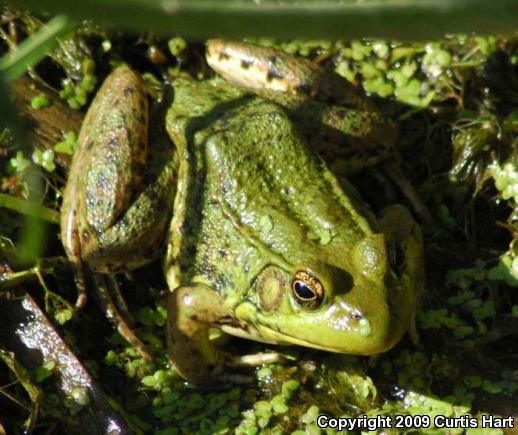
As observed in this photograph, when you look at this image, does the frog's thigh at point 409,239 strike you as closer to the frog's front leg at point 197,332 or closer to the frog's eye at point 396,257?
the frog's eye at point 396,257

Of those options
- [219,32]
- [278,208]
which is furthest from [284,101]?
[219,32]

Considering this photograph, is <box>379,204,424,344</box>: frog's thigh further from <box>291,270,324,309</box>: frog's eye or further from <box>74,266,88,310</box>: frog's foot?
<box>74,266,88,310</box>: frog's foot

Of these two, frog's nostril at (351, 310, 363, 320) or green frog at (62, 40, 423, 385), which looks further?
green frog at (62, 40, 423, 385)

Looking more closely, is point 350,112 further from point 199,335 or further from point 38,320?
point 38,320

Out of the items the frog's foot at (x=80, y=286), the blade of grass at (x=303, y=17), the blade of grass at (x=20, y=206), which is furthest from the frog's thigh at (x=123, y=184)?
the blade of grass at (x=303, y=17)

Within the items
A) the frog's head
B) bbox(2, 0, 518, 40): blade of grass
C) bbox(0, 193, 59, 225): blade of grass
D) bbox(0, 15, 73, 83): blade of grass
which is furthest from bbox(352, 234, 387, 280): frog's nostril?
bbox(2, 0, 518, 40): blade of grass

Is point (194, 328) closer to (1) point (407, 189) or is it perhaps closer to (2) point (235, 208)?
(2) point (235, 208)
